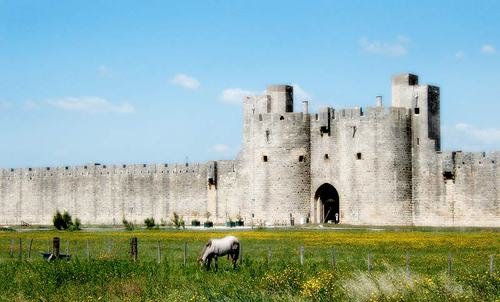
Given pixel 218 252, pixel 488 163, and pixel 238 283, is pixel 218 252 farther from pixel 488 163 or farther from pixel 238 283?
pixel 488 163

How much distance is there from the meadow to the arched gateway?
18.3m

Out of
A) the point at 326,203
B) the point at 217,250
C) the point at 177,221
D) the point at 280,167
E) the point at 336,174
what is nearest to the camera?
the point at 217,250

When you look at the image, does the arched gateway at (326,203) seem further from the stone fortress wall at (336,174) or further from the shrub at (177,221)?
the shrub at (177,221)

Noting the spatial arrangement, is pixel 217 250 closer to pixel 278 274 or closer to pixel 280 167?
pixel 278 274

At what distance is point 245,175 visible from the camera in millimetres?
65875

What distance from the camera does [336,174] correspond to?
6212 cm

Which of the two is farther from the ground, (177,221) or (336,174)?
(336,174)

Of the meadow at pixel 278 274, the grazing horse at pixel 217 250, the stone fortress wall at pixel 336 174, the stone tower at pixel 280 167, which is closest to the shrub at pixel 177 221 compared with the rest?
the stone fortress wall at pixel 336 174

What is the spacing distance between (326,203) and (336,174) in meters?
2.54

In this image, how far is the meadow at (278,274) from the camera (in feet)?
78.9

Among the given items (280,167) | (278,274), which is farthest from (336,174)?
(278,274)

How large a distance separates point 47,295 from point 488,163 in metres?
35.4

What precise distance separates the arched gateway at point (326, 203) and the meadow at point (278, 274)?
18281 mm

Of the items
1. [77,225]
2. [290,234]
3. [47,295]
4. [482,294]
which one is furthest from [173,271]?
[77,225]
